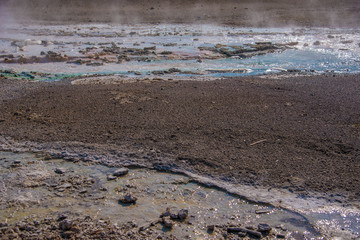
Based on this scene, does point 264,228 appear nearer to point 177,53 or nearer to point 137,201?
point 137,201

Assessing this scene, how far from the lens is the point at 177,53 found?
14.4 m

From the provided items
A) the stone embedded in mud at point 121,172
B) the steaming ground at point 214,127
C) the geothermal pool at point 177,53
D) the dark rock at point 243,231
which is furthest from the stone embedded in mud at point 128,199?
the geothermal pool at point 177,53

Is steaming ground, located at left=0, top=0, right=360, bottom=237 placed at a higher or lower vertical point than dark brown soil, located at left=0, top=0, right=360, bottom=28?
lower

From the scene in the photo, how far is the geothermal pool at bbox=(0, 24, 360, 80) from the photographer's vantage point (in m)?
11.6

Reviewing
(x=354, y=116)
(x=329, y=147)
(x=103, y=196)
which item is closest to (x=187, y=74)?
(x=354, y=116)

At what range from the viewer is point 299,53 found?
48.4 ft

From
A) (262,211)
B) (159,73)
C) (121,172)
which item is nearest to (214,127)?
(121,172)

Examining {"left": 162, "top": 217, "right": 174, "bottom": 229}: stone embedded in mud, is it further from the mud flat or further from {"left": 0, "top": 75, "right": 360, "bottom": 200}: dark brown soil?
{"left": 0, "top": 75, "right": 360, "bottom": 200}: dark brown soil

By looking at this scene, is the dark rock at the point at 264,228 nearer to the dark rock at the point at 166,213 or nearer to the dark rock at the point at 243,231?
the dark rock at the point at 243,231

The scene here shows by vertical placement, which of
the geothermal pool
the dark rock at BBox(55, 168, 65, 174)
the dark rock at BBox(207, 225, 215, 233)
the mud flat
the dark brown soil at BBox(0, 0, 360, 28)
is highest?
the dark brown soil at BBox(0, 0, 360, 28)

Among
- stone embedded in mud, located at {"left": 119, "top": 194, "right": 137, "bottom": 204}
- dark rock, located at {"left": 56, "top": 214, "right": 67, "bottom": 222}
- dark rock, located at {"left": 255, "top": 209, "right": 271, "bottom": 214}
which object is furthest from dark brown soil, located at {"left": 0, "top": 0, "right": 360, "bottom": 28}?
dark rock, located at {"left": 56, "top": 214, "right": 67, "bottom": 222}

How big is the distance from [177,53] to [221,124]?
8485 mm

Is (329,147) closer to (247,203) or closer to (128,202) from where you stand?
(247,203)

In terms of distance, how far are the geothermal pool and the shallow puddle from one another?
6.09 metres
